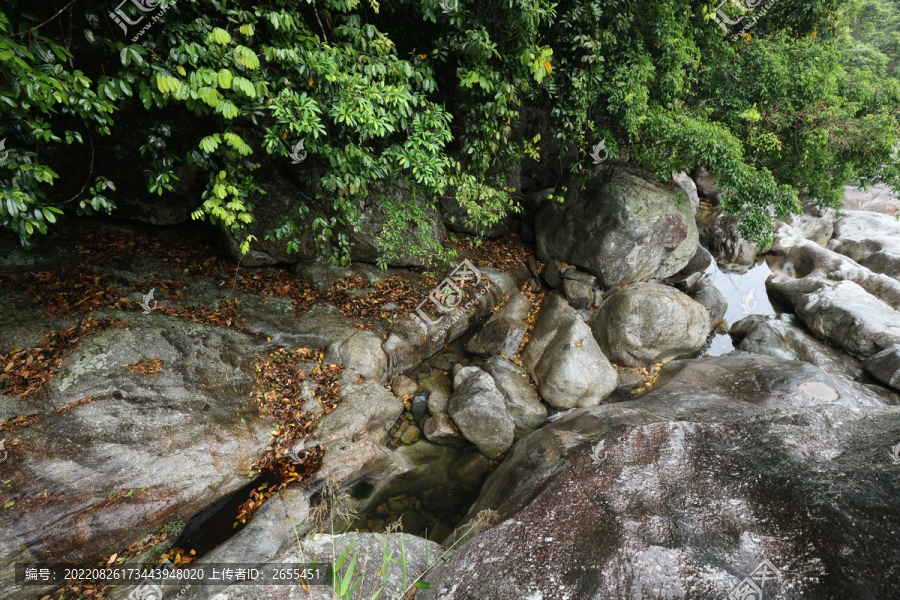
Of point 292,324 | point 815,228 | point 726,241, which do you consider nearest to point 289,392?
point 292,324

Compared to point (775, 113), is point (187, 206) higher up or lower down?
higher up

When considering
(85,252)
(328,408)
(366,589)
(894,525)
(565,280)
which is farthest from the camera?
(565,280)

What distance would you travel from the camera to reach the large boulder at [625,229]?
9.01 m

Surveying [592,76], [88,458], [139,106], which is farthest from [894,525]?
[139,106]

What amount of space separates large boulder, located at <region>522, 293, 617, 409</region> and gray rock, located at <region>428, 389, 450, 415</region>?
80.8 inches

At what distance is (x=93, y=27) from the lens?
128 inches

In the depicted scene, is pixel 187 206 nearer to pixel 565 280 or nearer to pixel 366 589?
pixel 366 589

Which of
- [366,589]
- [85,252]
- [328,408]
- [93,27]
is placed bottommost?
[366,589]

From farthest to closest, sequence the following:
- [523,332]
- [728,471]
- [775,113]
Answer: [523,332] → [775,113] → [728,471]

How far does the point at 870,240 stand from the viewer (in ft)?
44.4

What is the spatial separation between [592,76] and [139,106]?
8411 mm

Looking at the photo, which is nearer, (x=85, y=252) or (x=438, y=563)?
(x=438, y=563)

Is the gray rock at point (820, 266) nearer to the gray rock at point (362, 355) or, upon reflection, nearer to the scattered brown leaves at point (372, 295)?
the scattered brown leaves at point (372, 295)

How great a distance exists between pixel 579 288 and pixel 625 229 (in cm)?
187
